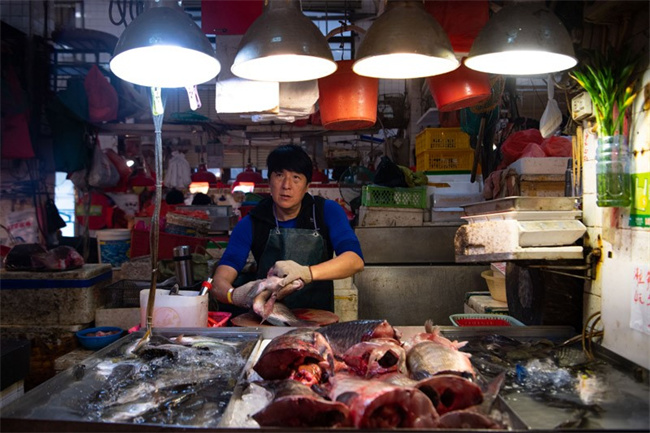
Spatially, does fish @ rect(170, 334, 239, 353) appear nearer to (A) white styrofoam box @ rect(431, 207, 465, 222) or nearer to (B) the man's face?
(B) the man's face

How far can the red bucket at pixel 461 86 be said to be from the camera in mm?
2627

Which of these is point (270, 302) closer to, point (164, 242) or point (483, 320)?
point (483, 320)

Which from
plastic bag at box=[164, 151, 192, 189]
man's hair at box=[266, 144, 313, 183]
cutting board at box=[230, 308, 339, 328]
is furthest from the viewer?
plastic bag at box=[164, 151, 192, 189]

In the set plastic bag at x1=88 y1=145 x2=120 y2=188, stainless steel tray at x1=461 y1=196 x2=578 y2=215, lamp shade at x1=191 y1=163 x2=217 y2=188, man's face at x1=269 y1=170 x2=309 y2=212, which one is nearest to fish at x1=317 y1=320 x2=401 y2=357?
stainless steel tray at x1=461 y1=196 x2=578 y2=215

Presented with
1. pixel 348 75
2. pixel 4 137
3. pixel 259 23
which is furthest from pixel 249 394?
pixel 4 137

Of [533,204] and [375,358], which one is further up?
[533,204]

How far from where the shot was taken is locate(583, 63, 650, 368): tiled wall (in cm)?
215

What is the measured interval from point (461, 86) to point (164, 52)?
1.52 metres

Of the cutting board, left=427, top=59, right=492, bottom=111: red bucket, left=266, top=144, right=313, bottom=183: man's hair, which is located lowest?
the cutting board

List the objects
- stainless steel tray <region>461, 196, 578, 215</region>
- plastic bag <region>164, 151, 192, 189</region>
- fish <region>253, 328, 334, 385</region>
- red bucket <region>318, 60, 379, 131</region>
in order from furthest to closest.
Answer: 1. plastic bag <region>164, 151, 192, 189</region>
2. red bucket <region>318, 60, 379, 131</region>
3. stainless steel tray <region>461, 196, 578, 215</region>
4. fish <region>253, 328, 334, 385</region>

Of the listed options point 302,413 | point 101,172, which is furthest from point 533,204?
point 101,172

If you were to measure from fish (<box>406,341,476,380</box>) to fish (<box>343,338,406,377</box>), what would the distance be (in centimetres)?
4

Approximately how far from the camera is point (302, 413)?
5.01 feet

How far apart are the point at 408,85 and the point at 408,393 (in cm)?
774
